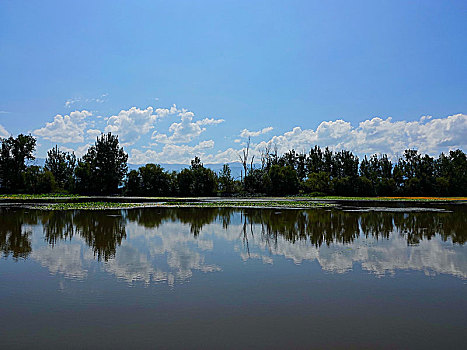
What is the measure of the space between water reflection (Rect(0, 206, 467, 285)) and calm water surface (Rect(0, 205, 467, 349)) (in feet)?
0.17

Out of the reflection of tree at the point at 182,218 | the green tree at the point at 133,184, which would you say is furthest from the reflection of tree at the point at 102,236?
the green tree at the point at 133,184

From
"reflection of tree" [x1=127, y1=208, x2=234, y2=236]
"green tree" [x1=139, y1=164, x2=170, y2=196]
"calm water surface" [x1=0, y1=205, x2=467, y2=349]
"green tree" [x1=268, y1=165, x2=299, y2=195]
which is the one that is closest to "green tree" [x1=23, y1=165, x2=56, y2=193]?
"green tree" [x1=139, y1=164, x2=170, y2=196]

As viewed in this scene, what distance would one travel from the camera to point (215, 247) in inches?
449

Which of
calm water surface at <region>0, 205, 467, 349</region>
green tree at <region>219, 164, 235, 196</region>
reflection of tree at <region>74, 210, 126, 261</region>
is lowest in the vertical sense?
calm water surface at <region>0, 205, 467, 349</region>

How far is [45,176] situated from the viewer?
59.7m

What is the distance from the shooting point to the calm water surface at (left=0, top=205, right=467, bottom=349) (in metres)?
4.70

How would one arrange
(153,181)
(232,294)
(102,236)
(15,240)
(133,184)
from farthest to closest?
(133,184) < (153,181) < (102,236) < (15,240) < (232,294)

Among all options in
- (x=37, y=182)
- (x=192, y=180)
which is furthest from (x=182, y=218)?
(x=37, y=182)

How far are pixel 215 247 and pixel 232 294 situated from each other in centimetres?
500

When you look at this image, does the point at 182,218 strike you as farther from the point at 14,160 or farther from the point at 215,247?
the point at 14,160

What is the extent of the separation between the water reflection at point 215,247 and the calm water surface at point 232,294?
52 mm

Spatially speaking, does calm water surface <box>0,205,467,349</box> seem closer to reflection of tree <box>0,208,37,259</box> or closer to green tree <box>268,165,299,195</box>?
reflection of tree <box>0,208,37,259</box>

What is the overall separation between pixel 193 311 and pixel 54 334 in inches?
74.0

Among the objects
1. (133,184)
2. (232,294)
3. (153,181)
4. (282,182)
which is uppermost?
(153,181)
